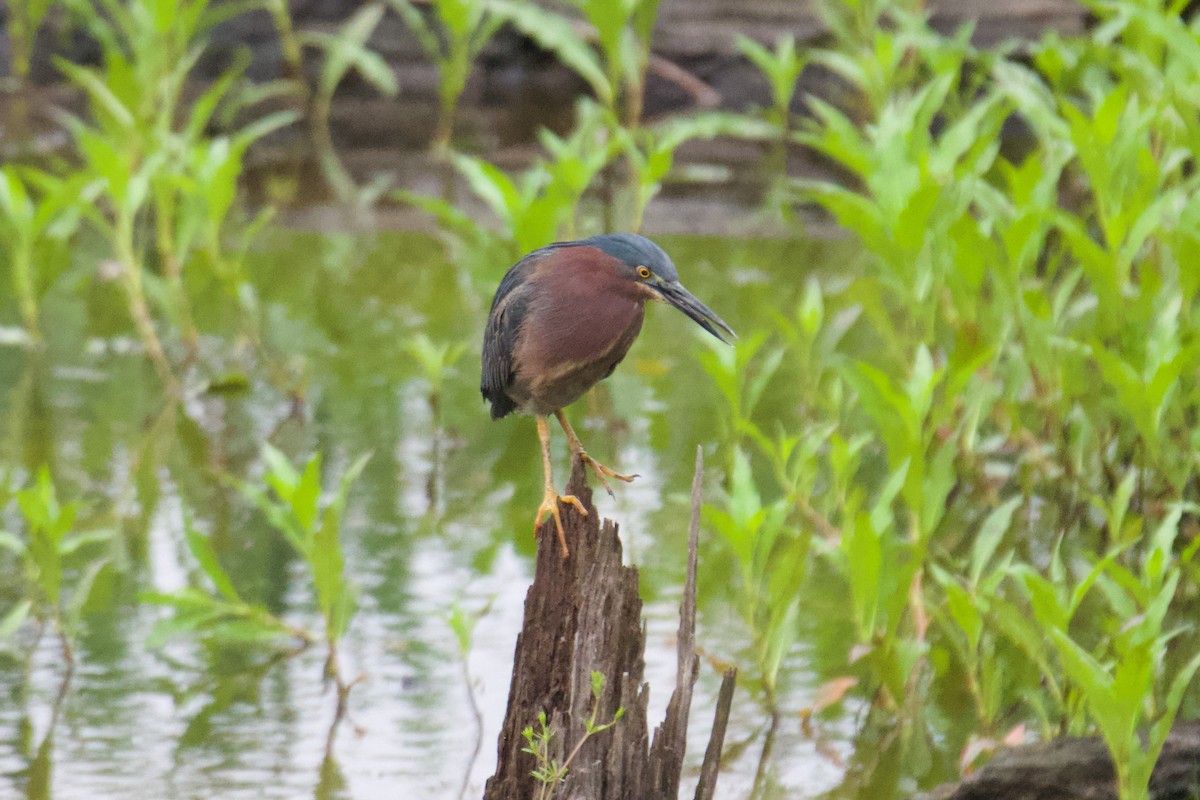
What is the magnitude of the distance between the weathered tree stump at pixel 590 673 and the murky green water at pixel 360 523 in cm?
79

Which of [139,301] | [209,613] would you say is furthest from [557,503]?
[139,301]

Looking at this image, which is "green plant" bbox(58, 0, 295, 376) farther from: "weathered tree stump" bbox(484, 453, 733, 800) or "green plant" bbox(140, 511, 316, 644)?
"weathered tree stump" bbox(484, 453, 733, 800)

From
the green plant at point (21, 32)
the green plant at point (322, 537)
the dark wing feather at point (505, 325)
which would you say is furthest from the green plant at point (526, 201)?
the green plant at point (21, 32)

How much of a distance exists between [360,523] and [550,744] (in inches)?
93.1

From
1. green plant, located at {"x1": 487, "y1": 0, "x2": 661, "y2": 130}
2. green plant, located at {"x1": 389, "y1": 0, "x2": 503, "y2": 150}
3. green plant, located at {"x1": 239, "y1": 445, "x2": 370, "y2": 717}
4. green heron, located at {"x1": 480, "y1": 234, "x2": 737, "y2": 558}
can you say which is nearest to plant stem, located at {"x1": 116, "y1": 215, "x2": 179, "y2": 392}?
green plant, located at {"x1": 487, "y1": 0, "x2": 661, "y2": 130}

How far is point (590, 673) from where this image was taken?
3.18 metres

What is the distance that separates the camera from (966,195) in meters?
5.11

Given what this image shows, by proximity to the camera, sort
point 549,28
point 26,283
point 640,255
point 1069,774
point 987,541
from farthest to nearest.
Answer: point 549,28
point 26,283
point 987,541
point 1069,774
point 640,255

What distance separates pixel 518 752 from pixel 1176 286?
2.63 m

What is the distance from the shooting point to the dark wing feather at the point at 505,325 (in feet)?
10.1

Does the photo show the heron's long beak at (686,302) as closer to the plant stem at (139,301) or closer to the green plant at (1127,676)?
the green plant at (1127,676)

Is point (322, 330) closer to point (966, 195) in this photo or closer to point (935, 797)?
point (966, 195)

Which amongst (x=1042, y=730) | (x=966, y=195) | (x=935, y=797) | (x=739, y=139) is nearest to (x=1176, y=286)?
(x=966, y=195)

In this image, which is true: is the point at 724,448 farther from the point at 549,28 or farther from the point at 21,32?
the point at 21,32
